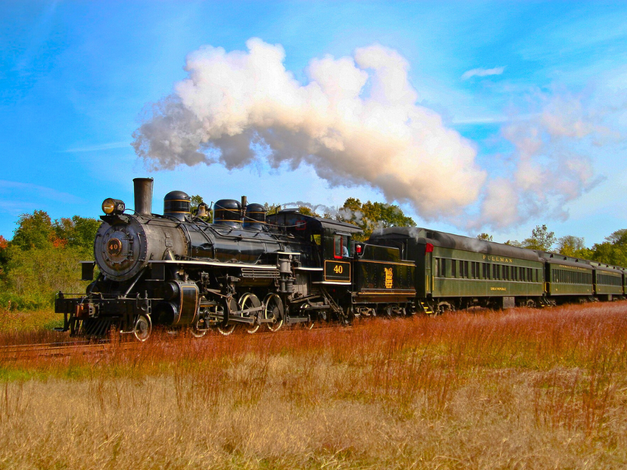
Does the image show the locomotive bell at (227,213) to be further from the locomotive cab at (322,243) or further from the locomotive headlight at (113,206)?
the locomotive headlight at (113,206)

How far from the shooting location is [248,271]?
11.8 meters

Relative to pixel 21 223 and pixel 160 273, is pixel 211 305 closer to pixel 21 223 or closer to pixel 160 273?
pixel 160 273

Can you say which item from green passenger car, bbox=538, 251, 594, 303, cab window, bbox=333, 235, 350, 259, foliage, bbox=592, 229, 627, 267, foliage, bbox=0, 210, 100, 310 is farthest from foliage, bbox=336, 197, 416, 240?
foliage, bbox=592, 229, 627, 267

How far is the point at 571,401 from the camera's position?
527 centimetres

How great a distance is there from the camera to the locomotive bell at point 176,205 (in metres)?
11.9

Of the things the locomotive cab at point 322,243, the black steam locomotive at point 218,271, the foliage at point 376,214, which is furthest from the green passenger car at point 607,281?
the locomotive cab at point 322,243

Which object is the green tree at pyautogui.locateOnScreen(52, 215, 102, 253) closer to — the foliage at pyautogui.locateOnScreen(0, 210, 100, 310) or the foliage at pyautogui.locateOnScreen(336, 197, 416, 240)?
the foliage at pyautogui.locateOnScreen(0, 210, 100, 310)

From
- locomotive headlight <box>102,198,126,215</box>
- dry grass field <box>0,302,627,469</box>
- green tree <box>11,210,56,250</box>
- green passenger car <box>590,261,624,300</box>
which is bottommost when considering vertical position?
dry grass field <box>0,302,627,469</box>

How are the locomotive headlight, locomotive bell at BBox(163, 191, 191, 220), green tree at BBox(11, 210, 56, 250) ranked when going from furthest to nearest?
green tree at BBox(11, 210, 56, 250) < locomotive bell at BBox(163, 191, 191, 220) < the locomotive headlight

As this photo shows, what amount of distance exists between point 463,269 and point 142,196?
1243 cm

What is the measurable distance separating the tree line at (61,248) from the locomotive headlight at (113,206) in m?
4.96

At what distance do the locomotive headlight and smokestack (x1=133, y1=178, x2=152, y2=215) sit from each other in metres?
0.44

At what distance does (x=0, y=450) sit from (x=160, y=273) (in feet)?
21.8

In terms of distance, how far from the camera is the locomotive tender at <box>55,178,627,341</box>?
10.5 m
